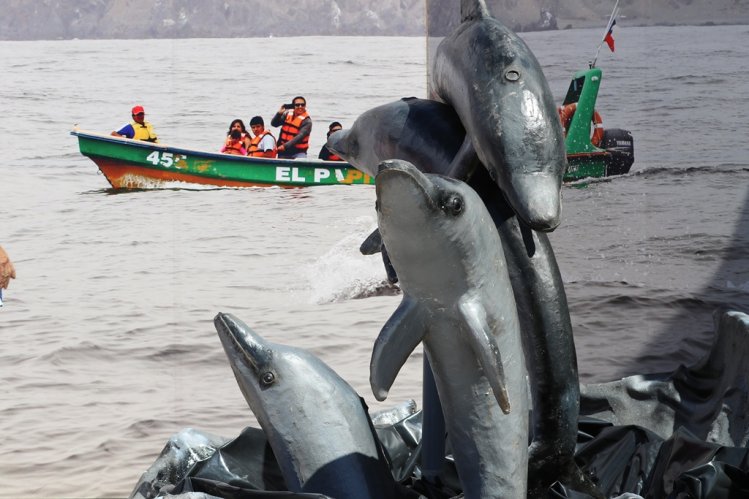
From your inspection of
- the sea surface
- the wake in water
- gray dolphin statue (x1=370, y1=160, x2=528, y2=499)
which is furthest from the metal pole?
the wake in water

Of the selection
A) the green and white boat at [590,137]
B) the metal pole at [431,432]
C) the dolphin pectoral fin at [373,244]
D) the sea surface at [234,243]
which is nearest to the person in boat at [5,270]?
the sea surface at [234,243]

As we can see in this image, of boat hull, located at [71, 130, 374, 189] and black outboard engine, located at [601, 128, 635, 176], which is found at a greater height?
black outboard engine, located at [601, 128, 635, 176]

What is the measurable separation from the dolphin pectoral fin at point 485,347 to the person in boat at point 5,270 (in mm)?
6155

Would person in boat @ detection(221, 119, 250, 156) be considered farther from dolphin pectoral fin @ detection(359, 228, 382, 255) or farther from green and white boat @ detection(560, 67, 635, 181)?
dolphin pectoral fin @ detection(359, 228, 382, 255)

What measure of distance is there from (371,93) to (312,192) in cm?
160

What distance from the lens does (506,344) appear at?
1.99m

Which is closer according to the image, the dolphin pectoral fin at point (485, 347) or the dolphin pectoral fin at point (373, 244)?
the dolphin pectoral fin at point (485, 347)

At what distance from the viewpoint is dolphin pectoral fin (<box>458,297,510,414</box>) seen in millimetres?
1834

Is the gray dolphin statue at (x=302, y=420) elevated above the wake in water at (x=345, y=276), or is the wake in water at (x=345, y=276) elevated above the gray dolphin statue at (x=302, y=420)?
the gray dolphin statue at (x=302, y=420)

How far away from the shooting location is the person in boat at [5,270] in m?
7.36

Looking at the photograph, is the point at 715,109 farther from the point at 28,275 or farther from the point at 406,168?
the point at 28,275

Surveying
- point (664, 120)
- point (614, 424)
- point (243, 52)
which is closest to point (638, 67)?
point (664, 120)

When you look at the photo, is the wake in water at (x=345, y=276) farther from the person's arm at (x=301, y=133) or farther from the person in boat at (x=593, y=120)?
the person in boat at (x=593, y=120)

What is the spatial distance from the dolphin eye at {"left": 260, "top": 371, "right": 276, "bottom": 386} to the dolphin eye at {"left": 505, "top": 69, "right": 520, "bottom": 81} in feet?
2.64
